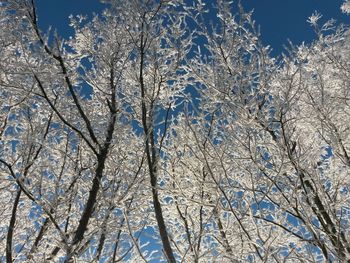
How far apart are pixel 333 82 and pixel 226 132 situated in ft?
11.4

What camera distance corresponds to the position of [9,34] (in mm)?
4863

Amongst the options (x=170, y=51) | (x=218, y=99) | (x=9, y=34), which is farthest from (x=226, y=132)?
(x=9, y=34)

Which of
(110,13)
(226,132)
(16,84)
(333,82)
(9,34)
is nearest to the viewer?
(226,132)

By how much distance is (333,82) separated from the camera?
6133 mm

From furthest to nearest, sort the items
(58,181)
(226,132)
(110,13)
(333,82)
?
(333,82) < (58,181) < (110,13) < (226,132)

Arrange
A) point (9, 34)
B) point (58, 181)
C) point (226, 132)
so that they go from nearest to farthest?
point (226, 132) < point (9, 34) < point (58, 181)

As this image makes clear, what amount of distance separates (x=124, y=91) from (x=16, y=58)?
5.13 feet

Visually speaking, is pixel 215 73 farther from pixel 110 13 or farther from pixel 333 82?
pixel 333 82

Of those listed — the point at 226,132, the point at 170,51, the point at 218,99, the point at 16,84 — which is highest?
the point at 170,51

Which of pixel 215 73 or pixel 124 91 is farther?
pixel 124 91

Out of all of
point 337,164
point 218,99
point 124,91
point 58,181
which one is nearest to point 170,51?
point 124,91

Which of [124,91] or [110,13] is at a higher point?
[110,13]

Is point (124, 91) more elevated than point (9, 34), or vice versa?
point (9, 34)

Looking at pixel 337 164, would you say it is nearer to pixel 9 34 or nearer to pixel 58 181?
pixel 58 181
